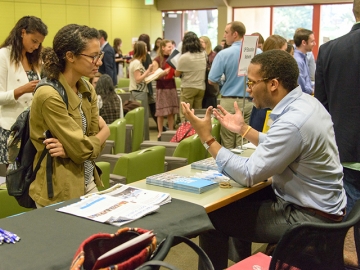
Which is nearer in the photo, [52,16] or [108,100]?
[108,100]

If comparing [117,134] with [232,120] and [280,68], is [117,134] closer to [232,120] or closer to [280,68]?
[232,120]

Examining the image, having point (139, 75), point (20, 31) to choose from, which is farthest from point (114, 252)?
point (139, 75)

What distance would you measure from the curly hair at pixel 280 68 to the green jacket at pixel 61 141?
0.88m

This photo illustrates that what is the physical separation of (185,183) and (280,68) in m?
0.70

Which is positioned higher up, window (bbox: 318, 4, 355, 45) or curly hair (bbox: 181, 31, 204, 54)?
window (bbox: 318, 4, 355, 45)

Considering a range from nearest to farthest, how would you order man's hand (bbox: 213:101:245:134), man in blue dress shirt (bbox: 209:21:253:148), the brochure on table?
the brochure on table → man's hand (bbox: 213:101:245:134) → man in blue dress shirt (bbox: 209:21:253:148)

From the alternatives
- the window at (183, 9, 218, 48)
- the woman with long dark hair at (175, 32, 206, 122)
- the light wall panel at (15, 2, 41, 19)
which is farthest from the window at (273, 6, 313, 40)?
the woman with long dark hair at (175, 32, 206, 122)

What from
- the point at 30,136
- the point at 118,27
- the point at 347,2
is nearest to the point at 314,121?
the point at 30,136

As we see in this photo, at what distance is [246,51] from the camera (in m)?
4.18

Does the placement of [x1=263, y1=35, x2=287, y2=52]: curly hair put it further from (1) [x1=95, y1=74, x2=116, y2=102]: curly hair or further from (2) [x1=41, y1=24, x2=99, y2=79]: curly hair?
(2) [x1=41, y1=24, x2=99, y2=79]: curly hair

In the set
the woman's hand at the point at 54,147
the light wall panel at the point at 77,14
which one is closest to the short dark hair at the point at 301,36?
the woman's hand at the point at 54,147

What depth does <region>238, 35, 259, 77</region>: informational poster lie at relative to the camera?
411 centimetres

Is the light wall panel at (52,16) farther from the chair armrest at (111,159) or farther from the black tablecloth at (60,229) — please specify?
the black tablecloth at (60,229)

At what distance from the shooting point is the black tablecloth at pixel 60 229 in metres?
1.60
